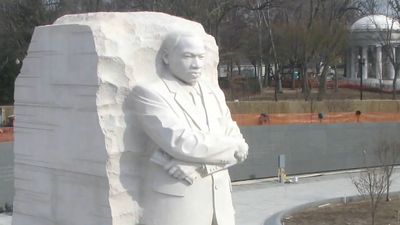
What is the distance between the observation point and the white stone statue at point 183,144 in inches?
228

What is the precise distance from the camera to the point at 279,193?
15273 mm

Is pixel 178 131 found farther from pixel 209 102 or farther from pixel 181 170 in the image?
pixel 209 102

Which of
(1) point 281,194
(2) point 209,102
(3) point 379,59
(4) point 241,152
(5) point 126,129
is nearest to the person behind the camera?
(5) point 126,129

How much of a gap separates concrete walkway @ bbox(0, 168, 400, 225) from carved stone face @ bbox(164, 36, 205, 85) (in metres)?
6.40

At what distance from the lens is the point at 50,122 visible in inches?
250

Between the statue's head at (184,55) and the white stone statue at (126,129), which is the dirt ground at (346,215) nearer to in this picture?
the white stone statue at (126,129)

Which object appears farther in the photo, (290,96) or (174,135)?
(290,96)

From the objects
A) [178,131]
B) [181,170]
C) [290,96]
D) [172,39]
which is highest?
[172,39]

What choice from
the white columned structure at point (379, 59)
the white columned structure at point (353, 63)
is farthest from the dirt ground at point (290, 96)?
the white columned structure at point (353, 63)

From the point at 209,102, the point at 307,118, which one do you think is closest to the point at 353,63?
the point at 307,118

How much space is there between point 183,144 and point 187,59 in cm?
79

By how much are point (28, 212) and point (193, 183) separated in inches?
72.4

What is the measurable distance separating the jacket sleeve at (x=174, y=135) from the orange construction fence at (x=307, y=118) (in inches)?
473

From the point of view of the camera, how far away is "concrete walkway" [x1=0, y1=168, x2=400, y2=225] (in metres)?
12.9
